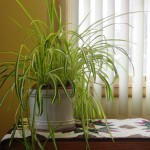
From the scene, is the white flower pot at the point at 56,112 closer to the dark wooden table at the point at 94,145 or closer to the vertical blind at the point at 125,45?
the dark wooden table at the point at 94,145

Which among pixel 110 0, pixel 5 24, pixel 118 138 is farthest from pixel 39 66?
pixel 110 0

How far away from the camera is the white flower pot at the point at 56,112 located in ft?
3.71

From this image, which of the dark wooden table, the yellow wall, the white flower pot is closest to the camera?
the dark wooden table

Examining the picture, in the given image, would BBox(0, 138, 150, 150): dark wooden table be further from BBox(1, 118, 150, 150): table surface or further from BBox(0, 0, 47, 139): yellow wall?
BBox(0, 0, 47, 139): yellow wall

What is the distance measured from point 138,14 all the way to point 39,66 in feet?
3.02

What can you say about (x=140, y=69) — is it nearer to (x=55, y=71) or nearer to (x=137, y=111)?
(x=137, y=111)

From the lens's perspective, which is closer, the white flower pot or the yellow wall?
the white flower pot

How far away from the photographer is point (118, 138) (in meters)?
1.05

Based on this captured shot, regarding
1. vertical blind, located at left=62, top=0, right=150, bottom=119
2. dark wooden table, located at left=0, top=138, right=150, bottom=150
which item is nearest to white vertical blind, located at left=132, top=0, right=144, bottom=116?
vertical blind, located at left=62, top=0, right=150, bottom=119

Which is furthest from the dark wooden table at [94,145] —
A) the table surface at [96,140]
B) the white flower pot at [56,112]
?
the white flower pot at [56,112]

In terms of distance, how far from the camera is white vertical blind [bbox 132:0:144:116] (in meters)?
1.82

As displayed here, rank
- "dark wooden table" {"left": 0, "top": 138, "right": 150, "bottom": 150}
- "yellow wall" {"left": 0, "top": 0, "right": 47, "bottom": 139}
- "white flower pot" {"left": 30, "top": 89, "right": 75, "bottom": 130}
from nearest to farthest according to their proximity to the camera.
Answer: "dark wooden table" {"left": 0, "top": 138, "right": 150, "bottom": 150}, "white flower pot" {"left": 30, "top": 89, "right": 75, "bottom": 130}, "yellow wall" {"left": 0, "top": 0, "right": 47, "bottom": 139}

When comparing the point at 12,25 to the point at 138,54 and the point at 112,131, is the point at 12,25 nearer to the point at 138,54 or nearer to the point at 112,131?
the point at 138,54

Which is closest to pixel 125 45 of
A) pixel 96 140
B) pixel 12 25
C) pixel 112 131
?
pixel 12 25
